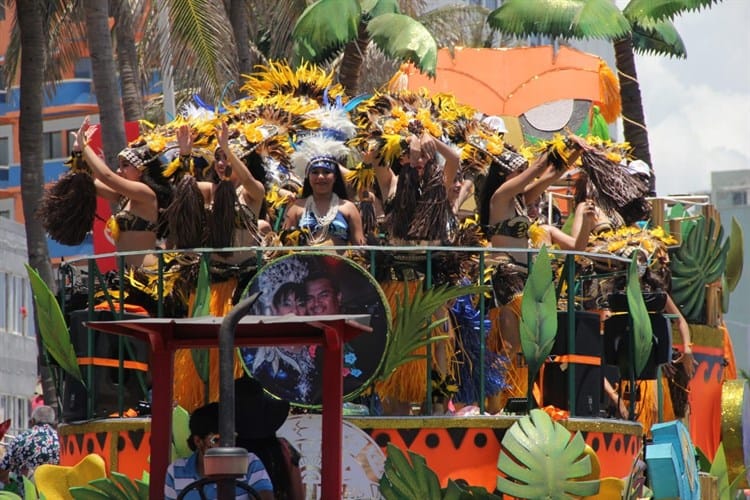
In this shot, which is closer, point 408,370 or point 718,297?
point 408,370

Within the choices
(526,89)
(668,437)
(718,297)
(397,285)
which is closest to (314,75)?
(397,285)

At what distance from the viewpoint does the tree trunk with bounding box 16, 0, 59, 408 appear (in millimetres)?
22250

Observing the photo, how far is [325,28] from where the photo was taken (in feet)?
64.5

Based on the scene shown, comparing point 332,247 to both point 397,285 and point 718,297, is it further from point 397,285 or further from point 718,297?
point 718,297

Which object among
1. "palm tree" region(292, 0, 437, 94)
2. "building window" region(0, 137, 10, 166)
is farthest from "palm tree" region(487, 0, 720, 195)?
"building window" region(0, 137, 10, 166)

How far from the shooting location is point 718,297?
16312 millimetres

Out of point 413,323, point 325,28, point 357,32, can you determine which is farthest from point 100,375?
point 357,32

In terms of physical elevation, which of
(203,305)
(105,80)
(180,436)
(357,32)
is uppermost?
(357,32)

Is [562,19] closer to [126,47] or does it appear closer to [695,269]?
[695,269]

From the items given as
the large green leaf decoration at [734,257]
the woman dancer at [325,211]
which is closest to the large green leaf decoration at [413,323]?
the woman dancer at [325,211]

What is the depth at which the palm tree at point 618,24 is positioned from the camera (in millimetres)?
20016

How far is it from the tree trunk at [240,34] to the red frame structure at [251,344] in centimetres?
1699

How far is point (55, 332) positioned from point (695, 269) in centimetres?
666

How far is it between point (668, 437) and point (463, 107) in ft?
8.60
